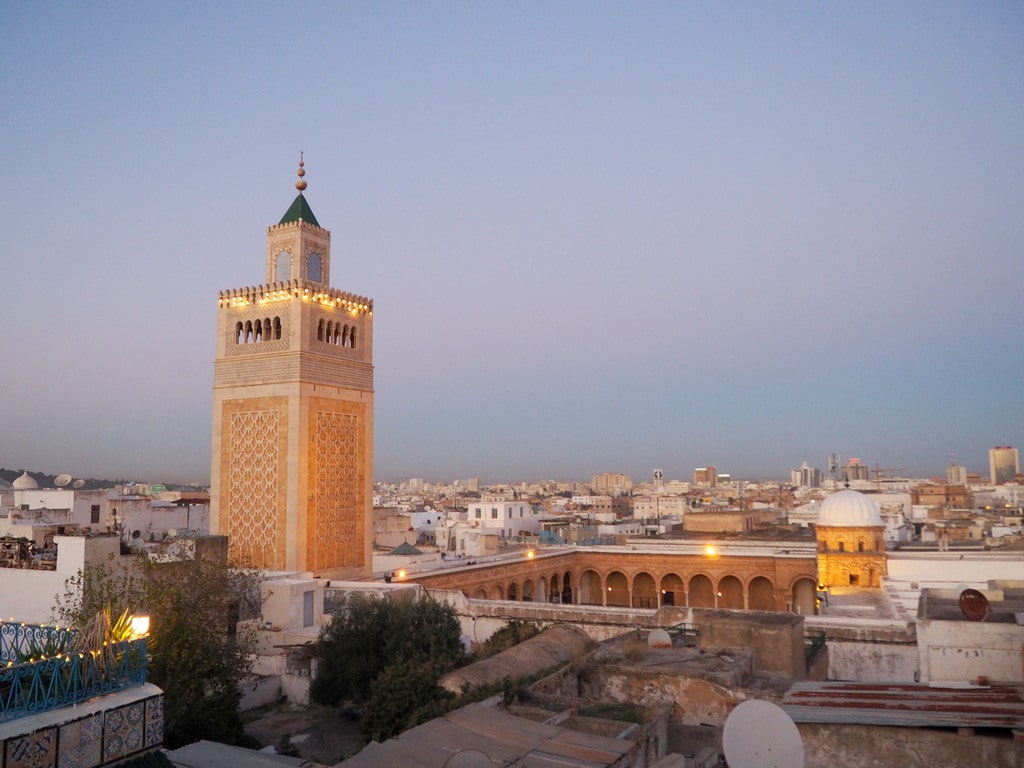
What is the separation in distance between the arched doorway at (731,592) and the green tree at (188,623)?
1800cm

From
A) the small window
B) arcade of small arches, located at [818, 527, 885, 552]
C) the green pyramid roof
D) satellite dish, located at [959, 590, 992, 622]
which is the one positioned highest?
the green pyramid roof

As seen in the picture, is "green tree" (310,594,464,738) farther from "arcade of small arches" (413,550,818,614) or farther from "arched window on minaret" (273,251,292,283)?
"arched window on minaret" (273,251,292,283)

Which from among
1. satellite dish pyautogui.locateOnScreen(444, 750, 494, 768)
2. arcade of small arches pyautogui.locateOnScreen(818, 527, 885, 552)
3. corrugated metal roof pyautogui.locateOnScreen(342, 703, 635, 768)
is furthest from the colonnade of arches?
satellite dish pyautogui.locateOnScreen(444, 750, 494, 768)

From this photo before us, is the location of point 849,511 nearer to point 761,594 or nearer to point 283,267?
point 761,594

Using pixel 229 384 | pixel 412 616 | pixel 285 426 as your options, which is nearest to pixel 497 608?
pixel 412 616

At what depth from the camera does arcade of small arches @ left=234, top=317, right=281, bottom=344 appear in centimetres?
2092

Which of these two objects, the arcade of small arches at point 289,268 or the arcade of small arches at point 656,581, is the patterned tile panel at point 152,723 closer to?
the arcade of small arches at point 289,268

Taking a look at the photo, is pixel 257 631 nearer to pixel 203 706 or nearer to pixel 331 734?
pixel 331 734

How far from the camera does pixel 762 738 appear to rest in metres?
5.28

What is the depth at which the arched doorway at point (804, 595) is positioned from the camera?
2758 centimetres

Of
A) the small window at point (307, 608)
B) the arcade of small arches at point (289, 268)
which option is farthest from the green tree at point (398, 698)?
the arcade of small arches at point (289, 268)

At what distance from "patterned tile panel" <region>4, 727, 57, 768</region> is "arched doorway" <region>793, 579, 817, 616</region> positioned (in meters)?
25.9

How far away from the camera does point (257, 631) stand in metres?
16.5

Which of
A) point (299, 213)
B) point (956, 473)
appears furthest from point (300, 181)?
point (956, 473)
